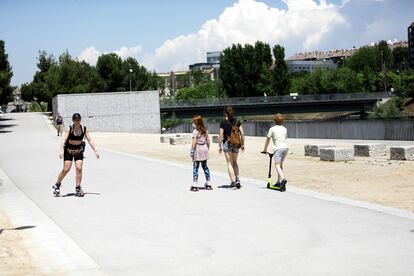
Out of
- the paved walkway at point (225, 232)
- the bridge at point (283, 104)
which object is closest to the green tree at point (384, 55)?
the bridge at point (283, 104)

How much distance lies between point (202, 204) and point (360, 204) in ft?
8.46

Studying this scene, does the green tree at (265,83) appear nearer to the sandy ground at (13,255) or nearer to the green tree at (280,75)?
the green tree at (280,75)

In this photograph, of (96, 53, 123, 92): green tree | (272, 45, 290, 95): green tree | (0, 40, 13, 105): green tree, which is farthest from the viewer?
(272, 45, 290, 95): green tree

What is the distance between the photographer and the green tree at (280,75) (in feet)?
306

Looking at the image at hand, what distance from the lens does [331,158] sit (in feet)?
67.6

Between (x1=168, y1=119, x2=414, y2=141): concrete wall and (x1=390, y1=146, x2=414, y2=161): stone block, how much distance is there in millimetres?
14116

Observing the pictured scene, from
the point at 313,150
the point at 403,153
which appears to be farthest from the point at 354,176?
the point at 313,150

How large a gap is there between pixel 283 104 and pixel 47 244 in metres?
67.0

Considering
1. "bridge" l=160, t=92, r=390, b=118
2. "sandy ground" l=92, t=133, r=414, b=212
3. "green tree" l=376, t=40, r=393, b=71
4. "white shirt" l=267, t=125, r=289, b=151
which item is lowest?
"sandy ground" l=92, t=133, r=414, b=212

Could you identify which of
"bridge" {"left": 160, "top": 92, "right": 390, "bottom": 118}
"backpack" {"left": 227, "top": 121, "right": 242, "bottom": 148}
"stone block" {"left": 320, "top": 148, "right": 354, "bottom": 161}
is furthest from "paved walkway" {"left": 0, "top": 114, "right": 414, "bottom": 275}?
"bridge" {"left": 160, "top": 92, "right": 390, "bottom": 118}

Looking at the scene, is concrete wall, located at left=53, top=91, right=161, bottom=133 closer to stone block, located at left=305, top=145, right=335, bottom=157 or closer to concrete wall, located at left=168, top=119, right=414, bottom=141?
concrete wall, located at left=168, top=119, right=414, bottom=141

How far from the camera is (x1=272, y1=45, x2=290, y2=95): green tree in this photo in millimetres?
93312

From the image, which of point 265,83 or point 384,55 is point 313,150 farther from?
point 384,55

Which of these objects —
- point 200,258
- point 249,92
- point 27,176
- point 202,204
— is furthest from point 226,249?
point 249,92
